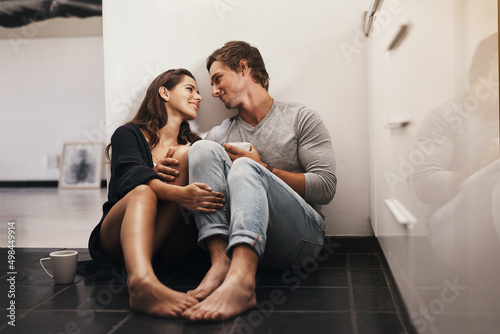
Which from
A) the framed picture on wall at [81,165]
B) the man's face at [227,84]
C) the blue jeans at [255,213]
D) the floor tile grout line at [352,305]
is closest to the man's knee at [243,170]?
the blue jeans at [255,213]

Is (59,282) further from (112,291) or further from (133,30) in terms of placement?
(133,30)

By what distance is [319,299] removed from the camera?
1479mm

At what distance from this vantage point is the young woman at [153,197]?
51.8 inches

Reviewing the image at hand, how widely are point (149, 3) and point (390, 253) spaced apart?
62.8 inches

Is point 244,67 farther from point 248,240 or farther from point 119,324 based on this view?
point 119,324

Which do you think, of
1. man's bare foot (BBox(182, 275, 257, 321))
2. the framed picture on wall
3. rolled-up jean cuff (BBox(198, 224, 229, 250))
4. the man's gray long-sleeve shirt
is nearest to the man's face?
the man's gray long-sleeve shirt

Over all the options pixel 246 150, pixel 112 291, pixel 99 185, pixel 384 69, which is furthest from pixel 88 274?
pixel 99 185

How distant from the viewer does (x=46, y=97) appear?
268 inches

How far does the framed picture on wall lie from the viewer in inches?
258

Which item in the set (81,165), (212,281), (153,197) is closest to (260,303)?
(212,281)

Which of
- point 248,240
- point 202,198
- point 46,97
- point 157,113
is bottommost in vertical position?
point 248,240

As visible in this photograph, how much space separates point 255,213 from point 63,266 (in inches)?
29.6

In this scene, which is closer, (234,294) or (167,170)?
(234,294)

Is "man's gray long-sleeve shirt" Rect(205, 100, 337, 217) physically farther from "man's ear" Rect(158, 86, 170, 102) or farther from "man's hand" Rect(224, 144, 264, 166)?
"man's ear" Rect(158, 86, 170, 102)
